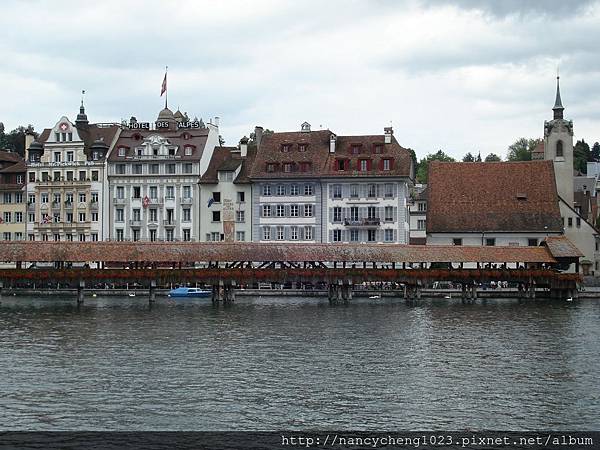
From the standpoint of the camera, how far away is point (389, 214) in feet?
268

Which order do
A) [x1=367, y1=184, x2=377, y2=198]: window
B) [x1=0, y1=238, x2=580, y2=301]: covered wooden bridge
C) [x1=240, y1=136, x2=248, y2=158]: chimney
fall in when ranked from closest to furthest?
[x1=0, y1=238, x2=580, y2=301]: covered wooden bridge
[x1=367, y1=184, x2=377, y2=198]: window
[x1=240, y1=136, x2=248, y2=158]: chimney

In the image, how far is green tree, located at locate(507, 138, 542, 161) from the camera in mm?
142625

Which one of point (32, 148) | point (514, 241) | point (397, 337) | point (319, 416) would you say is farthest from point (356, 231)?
point (319, 416)

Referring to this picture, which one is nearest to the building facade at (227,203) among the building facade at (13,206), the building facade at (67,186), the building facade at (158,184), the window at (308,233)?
the building facade at (158,184)

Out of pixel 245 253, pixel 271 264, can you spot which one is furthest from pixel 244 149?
pixel 245 253

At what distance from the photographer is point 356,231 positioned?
82.6m

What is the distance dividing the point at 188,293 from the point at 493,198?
2805 cm

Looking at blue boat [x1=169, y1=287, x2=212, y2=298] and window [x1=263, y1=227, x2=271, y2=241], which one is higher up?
window [x1=263, y1=227, x2=271, y2=241]

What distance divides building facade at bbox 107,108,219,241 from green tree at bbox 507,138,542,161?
67929 millimetres

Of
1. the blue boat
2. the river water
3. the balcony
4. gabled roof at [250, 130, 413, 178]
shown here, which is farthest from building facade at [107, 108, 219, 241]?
the river water

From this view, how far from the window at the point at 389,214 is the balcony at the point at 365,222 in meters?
0.70

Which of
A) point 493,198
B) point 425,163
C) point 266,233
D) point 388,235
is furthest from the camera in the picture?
point 425,163

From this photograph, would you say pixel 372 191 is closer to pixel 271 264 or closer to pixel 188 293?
pixel 271 264

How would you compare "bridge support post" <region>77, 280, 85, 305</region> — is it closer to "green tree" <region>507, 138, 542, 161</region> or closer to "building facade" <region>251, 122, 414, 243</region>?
"building facade" <region>251, 122, 414, 243</region>
